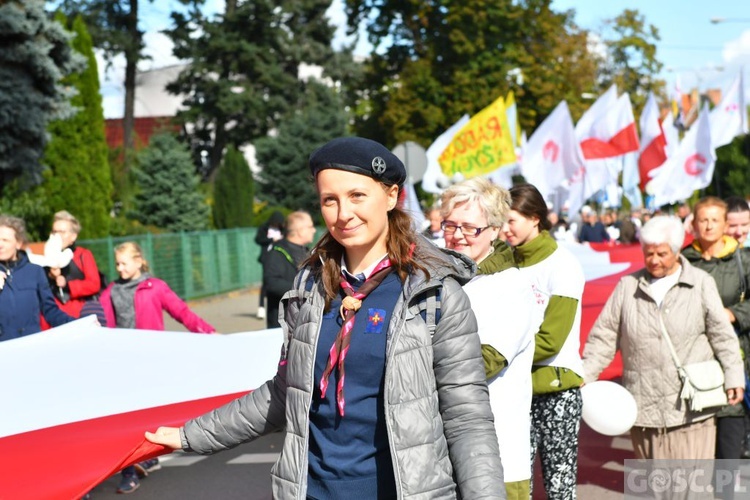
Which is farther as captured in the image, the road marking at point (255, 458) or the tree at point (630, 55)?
the tree at point (630, 55)

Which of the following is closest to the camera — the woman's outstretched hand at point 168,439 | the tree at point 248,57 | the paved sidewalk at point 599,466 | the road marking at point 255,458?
the woman's outstretched hand at point 168,439

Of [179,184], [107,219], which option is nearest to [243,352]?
[107,219]

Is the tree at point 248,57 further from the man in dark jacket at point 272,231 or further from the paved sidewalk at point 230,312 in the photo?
the man in dark jacket at point 272,231

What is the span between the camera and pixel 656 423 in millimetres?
5598

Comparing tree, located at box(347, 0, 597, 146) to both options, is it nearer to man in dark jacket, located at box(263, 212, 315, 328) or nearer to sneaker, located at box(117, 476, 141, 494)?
man in dark jacket, located at box(263, 212, 315, 328)

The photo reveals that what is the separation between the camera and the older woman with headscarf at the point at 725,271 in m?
6.10

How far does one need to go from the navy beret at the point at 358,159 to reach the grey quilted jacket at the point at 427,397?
266mm

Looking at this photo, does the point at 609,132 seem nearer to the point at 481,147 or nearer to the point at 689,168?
the point at 689,168

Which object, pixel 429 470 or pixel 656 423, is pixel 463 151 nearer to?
pixel 656 423

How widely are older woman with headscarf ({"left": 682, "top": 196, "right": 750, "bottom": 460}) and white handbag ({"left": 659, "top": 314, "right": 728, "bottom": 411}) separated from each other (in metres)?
0.58

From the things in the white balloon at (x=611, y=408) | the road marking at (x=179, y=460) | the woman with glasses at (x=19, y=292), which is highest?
the woman with glasses at (x=19, y=292)

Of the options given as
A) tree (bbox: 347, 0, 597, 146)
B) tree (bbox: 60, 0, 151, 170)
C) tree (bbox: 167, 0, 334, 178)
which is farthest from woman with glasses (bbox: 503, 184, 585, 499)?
tree (bbox: 167, 0, 334, 178)

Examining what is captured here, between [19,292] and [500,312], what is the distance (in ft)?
13.9

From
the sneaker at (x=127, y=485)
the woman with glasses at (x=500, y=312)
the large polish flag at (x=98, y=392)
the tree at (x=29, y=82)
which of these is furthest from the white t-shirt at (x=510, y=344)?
the tree at (x=29, y=82)
